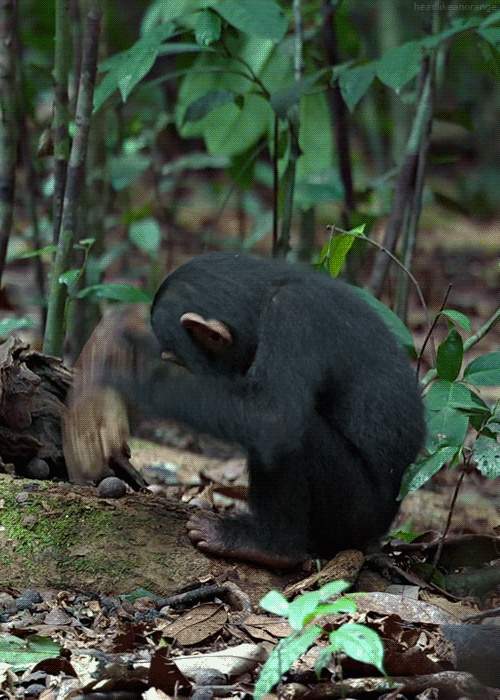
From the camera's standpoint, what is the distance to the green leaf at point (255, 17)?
15.7 feet

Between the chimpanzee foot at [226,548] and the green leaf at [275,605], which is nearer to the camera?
the green leaf at [275,605]

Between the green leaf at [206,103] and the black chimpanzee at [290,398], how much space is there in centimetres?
144

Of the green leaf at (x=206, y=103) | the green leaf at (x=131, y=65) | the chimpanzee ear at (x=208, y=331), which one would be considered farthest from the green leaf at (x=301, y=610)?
the green leaf at (x=206, y=103)

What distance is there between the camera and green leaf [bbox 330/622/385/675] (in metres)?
2.56

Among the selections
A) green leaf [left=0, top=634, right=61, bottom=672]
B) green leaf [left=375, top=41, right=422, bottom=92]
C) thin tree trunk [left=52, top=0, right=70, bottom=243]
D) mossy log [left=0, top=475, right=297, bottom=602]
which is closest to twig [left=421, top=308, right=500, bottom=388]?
green leaf [left=375, top=41, right=422, bottom=92]

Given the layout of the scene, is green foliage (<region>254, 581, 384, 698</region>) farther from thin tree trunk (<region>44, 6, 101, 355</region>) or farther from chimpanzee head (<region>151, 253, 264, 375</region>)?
thin tree trunk (<region>44, 6, 101, 355</region>)

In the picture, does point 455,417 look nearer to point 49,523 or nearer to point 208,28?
point 49,523

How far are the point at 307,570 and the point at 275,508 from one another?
10.2 inches

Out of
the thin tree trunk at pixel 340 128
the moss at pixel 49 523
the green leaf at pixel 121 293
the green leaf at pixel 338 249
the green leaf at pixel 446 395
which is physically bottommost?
the moss at pixel 49 523

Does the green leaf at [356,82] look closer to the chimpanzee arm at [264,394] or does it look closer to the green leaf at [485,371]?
the chimpanzee arm at [264,394]

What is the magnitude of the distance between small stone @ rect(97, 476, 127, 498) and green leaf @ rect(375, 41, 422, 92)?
197 cm

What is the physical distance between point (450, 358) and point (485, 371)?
0.48 ft

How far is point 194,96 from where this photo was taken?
645cm

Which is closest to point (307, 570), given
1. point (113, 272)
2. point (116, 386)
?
point (116, 386)
